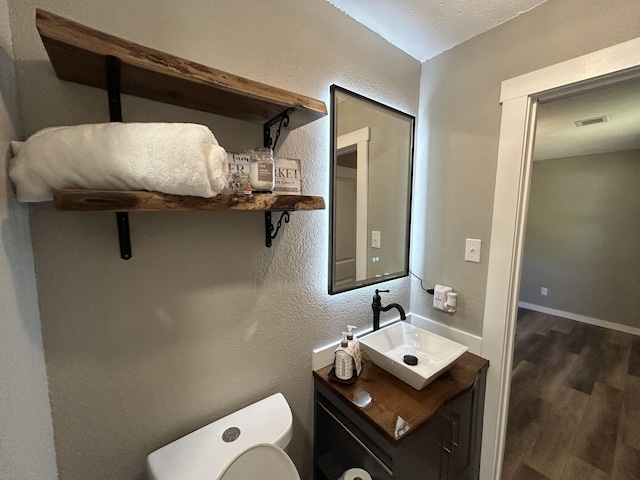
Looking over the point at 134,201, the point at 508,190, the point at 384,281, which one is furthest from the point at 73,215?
the point at 508,190

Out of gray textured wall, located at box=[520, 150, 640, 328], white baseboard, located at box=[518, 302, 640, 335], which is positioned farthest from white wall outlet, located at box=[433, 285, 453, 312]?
white baseboard, located at box=[518, 302, 640, 335]

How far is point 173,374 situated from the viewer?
0.79 metres

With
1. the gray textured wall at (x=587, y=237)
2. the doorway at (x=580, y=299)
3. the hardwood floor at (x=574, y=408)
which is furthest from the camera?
the gray textured wall at (x=587, y=237)

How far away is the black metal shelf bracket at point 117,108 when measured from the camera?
543mm

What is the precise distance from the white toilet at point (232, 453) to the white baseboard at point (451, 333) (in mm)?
968

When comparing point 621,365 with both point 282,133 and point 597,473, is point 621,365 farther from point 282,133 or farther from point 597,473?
point 282,133

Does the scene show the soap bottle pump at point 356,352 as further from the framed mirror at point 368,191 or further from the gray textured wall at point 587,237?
the gray textured wall at point 587,237

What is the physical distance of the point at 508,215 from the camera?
1124 millimetres

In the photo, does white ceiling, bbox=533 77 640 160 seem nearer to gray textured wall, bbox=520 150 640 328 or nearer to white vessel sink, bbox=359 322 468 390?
gray textured wall, bbox=520 150 640 328

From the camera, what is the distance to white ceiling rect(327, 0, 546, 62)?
1015 mm

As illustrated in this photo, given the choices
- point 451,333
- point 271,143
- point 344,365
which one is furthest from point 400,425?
point 271,143

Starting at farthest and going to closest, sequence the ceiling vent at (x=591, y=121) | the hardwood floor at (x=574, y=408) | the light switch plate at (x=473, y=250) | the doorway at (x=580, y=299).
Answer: the ceiling vent at (x=591, y=121) → the doorway at (x=580, y=299) → the hardwood floor at (x=574, y=408) → the light switch plate at (x=473, y=250)

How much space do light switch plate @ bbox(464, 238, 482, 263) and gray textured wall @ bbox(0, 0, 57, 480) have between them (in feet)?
5.11

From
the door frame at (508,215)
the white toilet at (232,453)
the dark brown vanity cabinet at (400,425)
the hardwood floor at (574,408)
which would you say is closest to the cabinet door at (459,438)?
the dark brown vanity cabinet at (400,425)
